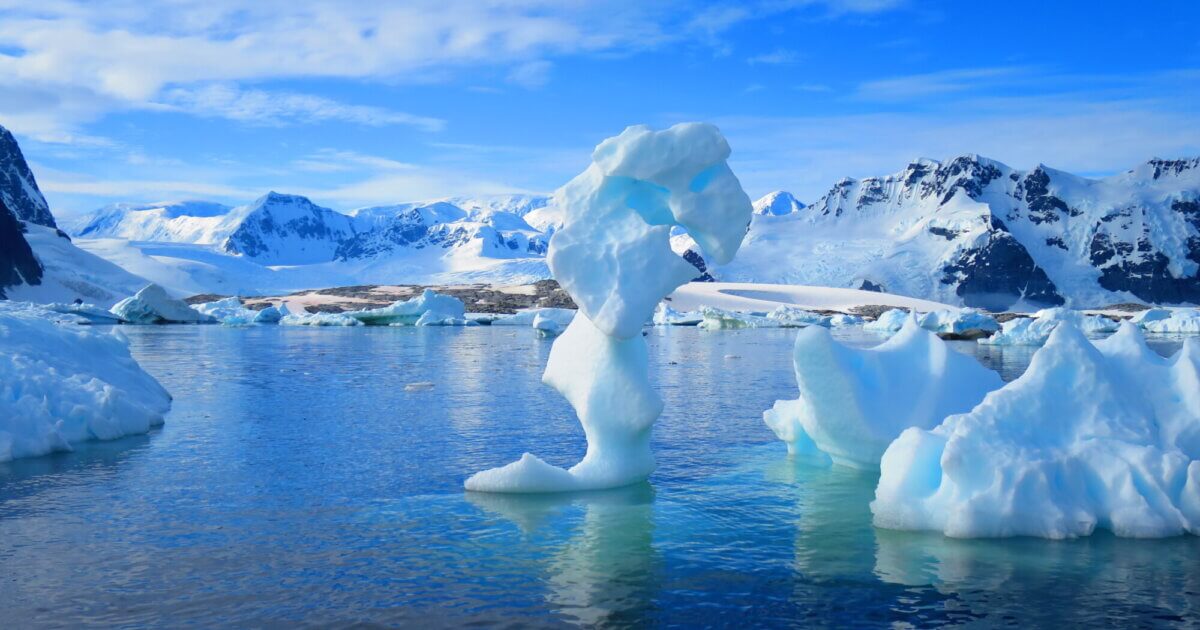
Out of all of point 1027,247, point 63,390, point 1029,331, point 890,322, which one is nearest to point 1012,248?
point 1027,247

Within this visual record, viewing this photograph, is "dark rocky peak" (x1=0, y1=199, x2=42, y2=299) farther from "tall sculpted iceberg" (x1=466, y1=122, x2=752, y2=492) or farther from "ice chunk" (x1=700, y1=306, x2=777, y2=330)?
"tall sculpted iceberg" (x1=466, y1=122, x2=752, y2=492)

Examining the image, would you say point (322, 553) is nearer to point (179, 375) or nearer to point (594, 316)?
point (594, 316)

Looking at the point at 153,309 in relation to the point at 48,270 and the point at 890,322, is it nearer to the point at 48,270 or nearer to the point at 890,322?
the point at 48,270

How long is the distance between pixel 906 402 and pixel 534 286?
11678cm

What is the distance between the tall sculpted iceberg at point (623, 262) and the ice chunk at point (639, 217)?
0.01m

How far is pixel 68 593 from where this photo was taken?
8.61 meters

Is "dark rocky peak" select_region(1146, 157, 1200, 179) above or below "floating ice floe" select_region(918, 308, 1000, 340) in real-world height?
above

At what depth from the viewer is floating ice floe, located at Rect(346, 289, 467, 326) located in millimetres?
79644

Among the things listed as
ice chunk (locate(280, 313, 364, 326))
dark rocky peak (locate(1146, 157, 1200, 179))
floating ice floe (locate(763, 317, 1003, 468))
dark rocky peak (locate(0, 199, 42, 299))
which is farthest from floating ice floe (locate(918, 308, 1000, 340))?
dark rocky peak (locate(1146, 157, 1200, 179))

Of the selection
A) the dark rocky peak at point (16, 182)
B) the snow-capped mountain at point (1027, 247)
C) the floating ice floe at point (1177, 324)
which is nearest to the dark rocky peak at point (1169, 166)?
the snow-capped mountain at point (1027, 247)

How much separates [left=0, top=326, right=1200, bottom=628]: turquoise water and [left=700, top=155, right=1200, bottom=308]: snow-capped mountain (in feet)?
516

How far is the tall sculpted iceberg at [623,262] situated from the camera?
1244 centimetres

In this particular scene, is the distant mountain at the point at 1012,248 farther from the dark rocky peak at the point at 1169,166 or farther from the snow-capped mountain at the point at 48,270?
the snow-capped mountain at the point at 48,270

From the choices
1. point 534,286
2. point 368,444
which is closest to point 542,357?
point 368,444
